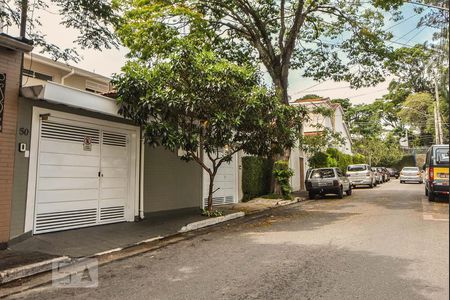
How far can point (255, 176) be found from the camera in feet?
62.6

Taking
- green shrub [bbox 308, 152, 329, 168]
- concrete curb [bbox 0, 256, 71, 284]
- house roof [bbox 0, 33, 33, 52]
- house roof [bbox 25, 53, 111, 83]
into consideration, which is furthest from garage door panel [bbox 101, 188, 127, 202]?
green shrub [bbox 308, 152, 329, 168]

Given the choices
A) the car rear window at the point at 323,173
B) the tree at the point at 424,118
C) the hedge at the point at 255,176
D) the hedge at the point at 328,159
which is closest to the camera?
the tree at the point at 424,118

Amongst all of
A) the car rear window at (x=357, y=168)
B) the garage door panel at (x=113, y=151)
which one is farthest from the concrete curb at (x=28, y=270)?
the car rear window at (x=357, y=168)

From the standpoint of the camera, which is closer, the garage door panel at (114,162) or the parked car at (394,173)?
the garage door panel at (114,162)

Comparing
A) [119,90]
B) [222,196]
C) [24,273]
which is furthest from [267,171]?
[24,273]

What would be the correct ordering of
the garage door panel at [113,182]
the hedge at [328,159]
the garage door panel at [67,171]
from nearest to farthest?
the garage door panel at [67,171]
the garage door panel at [113,182]
the hedge at [328,159]

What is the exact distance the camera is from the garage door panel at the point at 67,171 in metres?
8.64

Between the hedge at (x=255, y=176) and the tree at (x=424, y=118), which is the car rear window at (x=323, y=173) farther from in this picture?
the tree at (x=424, y=118)

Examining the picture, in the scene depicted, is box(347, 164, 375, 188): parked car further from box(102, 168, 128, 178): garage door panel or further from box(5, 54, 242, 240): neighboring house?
box(102, 168, 128, 178): garage door panel

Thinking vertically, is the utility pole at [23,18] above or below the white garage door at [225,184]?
above

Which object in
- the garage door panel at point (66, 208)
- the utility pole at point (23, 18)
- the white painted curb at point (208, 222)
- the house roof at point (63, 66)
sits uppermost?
the house roof at point (63, 66)

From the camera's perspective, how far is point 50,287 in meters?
5.44

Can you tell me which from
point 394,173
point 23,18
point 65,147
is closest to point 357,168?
point 65,147

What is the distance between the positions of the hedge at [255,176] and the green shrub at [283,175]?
3.06 ft
